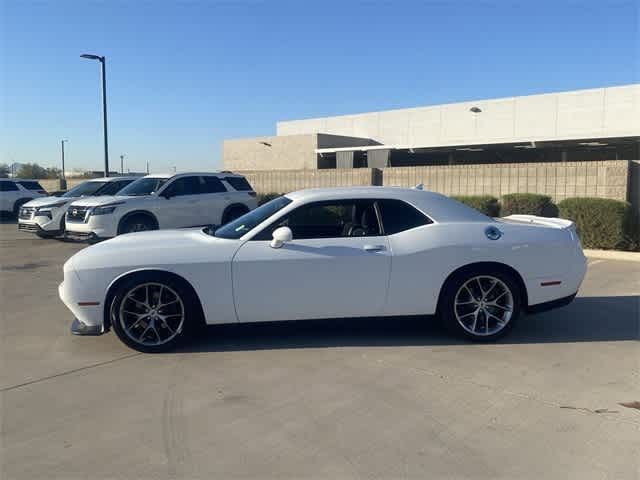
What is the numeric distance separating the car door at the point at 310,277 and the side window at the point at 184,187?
8721 mm

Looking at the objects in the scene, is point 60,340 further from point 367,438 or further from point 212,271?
point 367,438

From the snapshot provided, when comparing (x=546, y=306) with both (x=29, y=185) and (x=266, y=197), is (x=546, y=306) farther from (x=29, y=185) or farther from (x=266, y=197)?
(x=29, y=185)

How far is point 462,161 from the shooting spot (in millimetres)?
43312

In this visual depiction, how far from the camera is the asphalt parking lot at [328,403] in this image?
Answer: 3412 millimetres

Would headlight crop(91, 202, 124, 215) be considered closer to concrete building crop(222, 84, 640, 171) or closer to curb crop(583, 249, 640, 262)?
curb crop(583, 249, 640, 262)

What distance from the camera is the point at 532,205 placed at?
519 inches

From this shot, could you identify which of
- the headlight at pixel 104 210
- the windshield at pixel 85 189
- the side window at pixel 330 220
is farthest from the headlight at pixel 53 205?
the side window at pixel 330 220

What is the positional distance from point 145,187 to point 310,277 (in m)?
9.53

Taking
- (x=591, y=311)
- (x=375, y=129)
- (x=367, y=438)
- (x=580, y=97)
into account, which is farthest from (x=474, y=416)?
(x=375, y=129)

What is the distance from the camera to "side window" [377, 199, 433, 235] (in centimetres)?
567

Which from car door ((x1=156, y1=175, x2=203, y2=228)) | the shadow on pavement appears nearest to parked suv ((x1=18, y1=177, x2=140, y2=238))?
car door ((x1=156, y1=175, x2=203, y2=228))

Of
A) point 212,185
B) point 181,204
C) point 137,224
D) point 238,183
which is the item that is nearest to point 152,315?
point 137,224

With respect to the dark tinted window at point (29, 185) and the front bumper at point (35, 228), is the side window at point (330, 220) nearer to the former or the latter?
the front bumper at point (35, 228)

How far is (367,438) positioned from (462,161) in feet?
136
